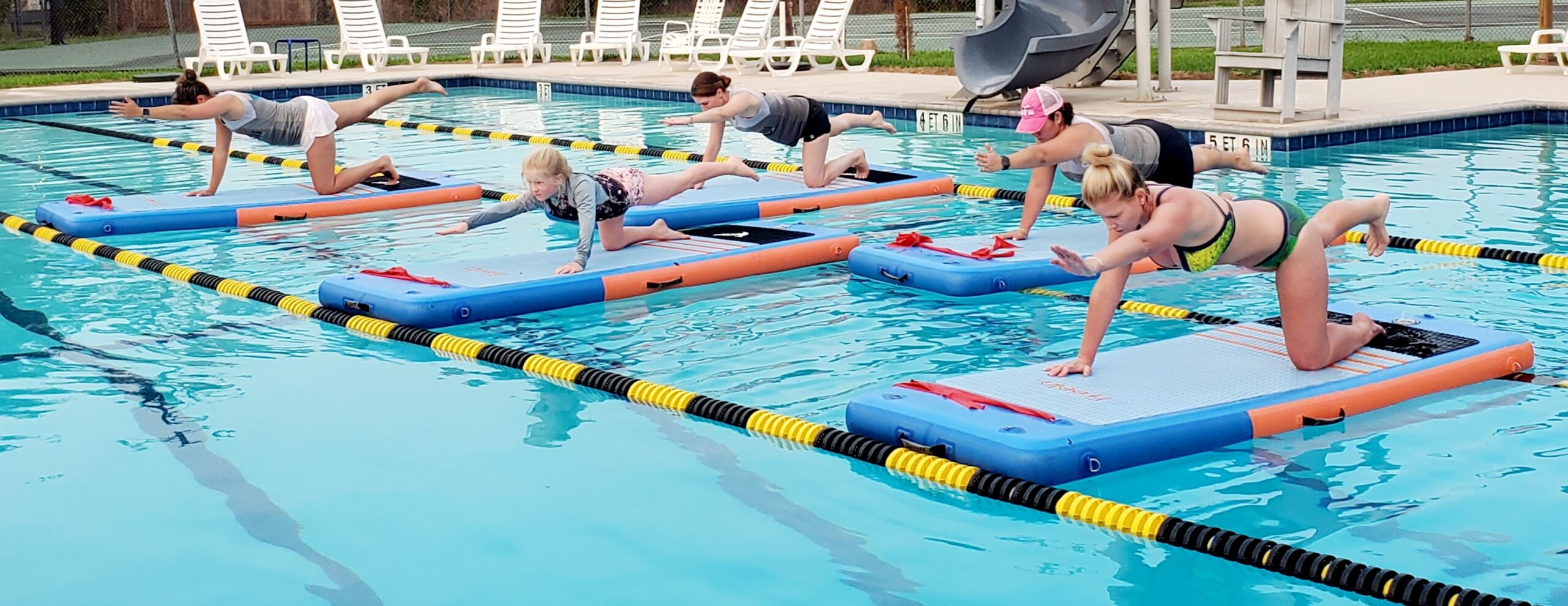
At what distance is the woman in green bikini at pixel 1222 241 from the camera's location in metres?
5.16

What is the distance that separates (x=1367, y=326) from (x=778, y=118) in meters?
4.94

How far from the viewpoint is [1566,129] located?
44.9 ft

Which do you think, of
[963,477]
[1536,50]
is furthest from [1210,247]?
[1536,50]

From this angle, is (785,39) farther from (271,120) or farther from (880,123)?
(271,120)

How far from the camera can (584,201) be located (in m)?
7.75

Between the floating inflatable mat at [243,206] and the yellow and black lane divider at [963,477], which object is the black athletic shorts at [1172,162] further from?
the floating inflatable mat at [243,206]


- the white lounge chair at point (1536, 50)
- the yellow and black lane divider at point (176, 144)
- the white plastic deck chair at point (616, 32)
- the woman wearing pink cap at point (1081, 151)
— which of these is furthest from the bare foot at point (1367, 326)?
the white plastic deck chair at point (616, 32)

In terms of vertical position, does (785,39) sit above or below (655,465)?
above

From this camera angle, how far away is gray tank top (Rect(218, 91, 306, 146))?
10516mm

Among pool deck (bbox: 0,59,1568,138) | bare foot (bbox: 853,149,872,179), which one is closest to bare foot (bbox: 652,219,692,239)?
bare foot (bbox: 853,149,872,179)

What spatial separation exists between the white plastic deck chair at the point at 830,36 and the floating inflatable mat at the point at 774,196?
9459 millimetres

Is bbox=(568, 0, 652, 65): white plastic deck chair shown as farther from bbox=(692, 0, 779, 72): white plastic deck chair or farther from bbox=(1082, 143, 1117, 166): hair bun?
bbox=(1082, 143, 1117, 166): hair bun

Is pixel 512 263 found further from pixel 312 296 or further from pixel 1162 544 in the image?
pixel 1162 544

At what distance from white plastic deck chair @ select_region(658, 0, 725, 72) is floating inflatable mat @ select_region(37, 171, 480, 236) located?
10598 millimetres
